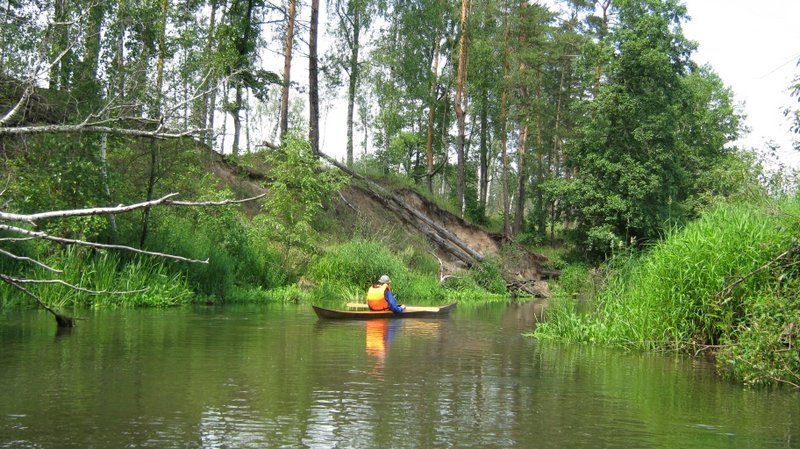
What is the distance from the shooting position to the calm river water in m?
6.09

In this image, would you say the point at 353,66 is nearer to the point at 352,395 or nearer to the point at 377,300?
the point at 377,300

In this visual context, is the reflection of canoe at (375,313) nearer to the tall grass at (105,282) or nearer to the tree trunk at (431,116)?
the tall grass at (105,282)

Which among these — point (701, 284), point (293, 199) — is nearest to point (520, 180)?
point (293, 199)

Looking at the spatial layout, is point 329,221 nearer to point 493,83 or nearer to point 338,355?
point 493,83

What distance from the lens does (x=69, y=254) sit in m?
16.9

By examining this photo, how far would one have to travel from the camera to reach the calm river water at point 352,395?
609cm

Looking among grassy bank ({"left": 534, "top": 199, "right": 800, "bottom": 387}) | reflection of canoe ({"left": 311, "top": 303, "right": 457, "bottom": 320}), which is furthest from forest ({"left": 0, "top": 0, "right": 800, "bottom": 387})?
reflection of canoe ({"left": 311, "top": 303, "right": 457, "bottom": 320})

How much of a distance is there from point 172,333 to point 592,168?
28178mm

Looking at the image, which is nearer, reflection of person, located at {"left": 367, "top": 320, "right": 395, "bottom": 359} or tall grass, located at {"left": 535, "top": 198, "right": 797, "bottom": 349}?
tall grass, located at {"left": 535, "top": 198, "right": 797, "bottom": 349}

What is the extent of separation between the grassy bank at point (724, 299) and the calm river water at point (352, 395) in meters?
0.47

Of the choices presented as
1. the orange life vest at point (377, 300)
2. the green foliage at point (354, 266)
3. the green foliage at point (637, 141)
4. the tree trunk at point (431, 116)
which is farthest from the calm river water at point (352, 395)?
the tree trunk at point (431, 116)

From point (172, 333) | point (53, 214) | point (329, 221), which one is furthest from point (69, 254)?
point (329, 221)

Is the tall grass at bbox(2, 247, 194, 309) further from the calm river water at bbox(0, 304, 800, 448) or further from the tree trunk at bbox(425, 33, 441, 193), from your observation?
the tree trunk at bbox(425, 33, 441, 193)

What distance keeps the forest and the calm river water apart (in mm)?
1058
